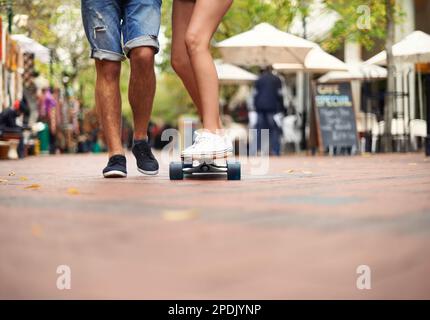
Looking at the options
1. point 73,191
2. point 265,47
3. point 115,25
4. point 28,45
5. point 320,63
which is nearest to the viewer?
point 73,191

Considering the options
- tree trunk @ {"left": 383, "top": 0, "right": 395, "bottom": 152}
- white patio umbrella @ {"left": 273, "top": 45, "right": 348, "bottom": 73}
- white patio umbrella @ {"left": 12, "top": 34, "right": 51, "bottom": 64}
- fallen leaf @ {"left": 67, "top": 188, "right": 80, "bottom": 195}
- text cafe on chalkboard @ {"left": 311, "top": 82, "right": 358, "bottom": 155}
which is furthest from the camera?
white patio umbrella @ {"left": 273, "top": 45, "right": 348, "bottom": 73}

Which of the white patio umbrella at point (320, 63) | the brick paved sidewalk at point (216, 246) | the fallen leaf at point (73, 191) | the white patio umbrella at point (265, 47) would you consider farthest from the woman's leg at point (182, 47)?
the white patio umbrella at point (320, 63)

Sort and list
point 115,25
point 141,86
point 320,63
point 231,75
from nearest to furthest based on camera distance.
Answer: point 115,25, point 141,86, point 320,63, point 231,75

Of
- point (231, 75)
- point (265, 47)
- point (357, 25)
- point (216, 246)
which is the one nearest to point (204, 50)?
point (216, 246)

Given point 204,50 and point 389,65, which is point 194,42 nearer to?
point 204,50

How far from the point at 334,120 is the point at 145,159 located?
1203 cm

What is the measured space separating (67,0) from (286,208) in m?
21.9

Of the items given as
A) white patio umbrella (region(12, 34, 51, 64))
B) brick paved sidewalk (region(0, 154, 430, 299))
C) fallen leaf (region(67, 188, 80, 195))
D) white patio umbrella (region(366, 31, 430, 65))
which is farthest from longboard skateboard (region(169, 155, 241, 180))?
white patio umbrella (region(12, 34, 51, 64))

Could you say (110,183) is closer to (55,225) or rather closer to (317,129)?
(55,225)

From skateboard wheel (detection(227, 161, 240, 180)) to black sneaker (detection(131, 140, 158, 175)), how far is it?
0.91 m

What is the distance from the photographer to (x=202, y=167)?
17.1 feet

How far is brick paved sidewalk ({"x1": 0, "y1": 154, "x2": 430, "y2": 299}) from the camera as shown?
70.4 inches

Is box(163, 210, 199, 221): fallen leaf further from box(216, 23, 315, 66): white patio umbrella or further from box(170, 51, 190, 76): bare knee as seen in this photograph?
box(216, 23, 315, 66): white patio umbrella
